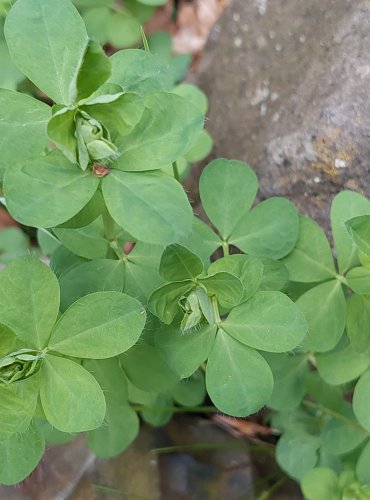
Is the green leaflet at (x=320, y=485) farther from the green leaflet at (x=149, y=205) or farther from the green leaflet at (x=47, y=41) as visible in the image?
the green leaflet at (x=47, y=41)

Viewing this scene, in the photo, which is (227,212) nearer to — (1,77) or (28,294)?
(28,294)

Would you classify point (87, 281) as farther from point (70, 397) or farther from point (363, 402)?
point (363, 402)

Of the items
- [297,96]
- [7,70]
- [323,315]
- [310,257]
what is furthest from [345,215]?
[7,70]

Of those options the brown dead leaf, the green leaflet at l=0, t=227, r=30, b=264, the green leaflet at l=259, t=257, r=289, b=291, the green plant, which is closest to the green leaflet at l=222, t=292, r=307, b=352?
the green plant

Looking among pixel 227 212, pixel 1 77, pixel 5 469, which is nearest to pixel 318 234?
pixel 227 212

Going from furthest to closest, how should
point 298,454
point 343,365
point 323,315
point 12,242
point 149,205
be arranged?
point 12,242 < point 298,454 < point 343,365 < point 323,315 < point 149,205

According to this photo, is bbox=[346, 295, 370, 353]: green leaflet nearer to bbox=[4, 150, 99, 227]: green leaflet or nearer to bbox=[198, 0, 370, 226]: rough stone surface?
bbox=[198, 0, 370, 226]: rough stone surface
